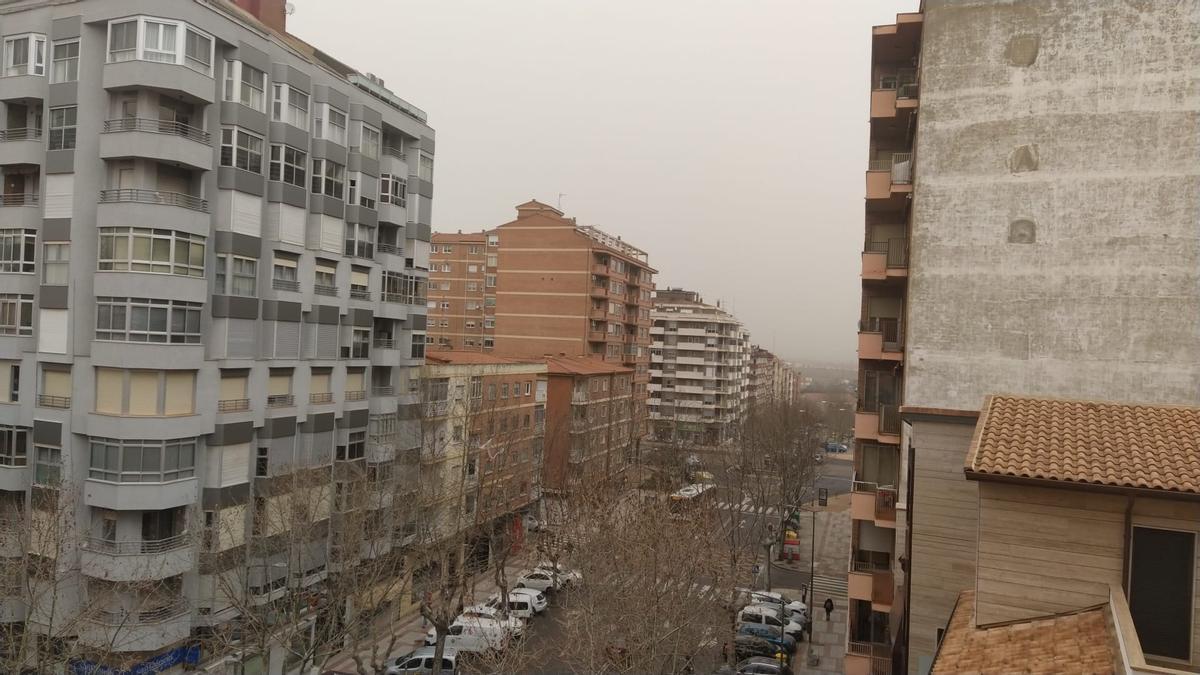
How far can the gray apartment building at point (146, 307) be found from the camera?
1867 centimetres

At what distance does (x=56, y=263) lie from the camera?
19719 mm

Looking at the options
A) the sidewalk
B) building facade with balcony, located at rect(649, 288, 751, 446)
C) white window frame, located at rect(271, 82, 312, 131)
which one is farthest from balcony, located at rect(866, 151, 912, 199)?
building facade with balcony, located at rect(649, 288, 751, 446)

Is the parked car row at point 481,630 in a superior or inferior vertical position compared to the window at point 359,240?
inferior

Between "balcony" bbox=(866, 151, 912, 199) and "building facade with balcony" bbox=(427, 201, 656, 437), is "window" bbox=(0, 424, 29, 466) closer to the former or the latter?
"balcony" bbox=(866, 151, 912, 199)

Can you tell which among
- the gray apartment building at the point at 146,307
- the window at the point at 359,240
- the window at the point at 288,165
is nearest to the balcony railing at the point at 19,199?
the gray apartment building at the point at 146,307

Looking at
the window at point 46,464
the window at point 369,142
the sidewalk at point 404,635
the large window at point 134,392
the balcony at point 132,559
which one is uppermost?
the window at point 369,142

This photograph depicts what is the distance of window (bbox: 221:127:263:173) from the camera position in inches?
820

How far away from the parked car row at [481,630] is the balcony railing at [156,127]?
1693cm

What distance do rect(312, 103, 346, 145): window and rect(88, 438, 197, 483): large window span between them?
11.4 m

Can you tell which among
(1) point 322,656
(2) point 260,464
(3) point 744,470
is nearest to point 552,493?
(3) point 744,470

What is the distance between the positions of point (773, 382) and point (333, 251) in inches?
4197

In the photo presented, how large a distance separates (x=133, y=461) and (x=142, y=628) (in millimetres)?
4392

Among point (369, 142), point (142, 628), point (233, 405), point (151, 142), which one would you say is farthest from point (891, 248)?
point (142, 628)

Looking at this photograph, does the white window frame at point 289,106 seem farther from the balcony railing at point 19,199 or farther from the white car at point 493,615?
the white car at point 493,615
